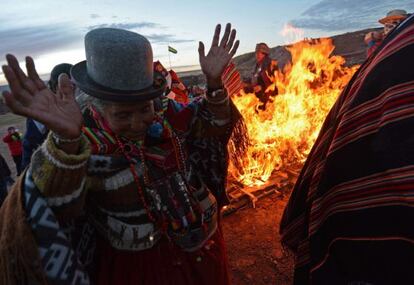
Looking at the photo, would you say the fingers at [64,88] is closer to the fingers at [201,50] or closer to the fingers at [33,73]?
the fingers at [33,73]

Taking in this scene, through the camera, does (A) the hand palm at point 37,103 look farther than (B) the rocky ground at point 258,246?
No

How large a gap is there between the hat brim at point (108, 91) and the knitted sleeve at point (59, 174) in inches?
13.3

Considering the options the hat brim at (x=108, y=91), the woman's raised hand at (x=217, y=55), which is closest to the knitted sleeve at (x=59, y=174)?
the hat brim at (x=108, y=91)

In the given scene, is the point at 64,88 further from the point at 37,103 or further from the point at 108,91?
the point at 108,91

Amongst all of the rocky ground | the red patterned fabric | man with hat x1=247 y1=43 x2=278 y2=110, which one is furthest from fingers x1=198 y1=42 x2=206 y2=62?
man with hat x1=247 y1=43 x2=278 y2=110

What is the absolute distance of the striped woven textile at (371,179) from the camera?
3.99 feet

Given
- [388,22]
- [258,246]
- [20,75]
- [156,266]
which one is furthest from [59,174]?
[388,22]

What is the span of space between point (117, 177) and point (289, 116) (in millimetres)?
6236

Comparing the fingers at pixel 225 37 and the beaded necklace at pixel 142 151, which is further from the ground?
the fingers at pixel 225 37

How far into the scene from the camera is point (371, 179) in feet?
4.39

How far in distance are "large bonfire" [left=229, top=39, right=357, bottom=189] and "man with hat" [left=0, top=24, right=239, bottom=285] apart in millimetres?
3624

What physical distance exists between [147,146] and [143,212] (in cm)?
41

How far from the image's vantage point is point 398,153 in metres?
1.21

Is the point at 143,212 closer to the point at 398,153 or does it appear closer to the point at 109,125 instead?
the point at 109,125
